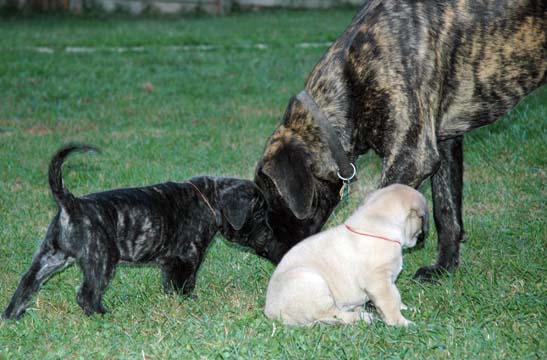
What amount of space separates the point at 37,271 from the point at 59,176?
1.66 feet

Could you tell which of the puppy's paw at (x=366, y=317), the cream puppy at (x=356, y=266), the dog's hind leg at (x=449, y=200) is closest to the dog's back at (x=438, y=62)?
the dog's hind leg at (x=449, y=200)

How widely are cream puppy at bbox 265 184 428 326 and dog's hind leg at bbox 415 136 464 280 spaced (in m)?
1.11

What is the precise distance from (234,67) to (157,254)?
9.46 metres

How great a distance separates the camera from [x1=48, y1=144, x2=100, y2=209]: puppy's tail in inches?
176

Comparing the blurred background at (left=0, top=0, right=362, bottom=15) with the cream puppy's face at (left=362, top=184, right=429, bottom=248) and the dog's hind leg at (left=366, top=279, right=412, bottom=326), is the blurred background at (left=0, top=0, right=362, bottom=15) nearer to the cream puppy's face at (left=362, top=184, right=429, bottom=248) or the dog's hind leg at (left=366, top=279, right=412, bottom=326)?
the cream puppy's face at (left=362, top=184, right=429, bottom=248)

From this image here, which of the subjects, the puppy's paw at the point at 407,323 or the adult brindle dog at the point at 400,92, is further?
the adult brindle dog at the point at 400,92

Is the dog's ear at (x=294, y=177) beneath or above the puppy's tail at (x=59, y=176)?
beneath

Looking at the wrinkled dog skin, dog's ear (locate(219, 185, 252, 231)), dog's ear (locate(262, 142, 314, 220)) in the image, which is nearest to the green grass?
the wrinkled dog skin

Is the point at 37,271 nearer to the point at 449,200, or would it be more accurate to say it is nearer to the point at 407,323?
the point at 407,323

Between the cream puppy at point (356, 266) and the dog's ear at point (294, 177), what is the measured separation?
0.41m

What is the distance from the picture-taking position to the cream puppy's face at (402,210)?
4402mm

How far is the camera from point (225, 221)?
17.1 feet

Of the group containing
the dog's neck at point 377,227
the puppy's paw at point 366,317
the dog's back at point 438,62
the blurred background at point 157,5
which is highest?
the dog's back at point 438,62

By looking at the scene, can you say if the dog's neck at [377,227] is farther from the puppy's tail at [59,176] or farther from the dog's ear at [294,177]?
the puppy's tail at [59,176]
